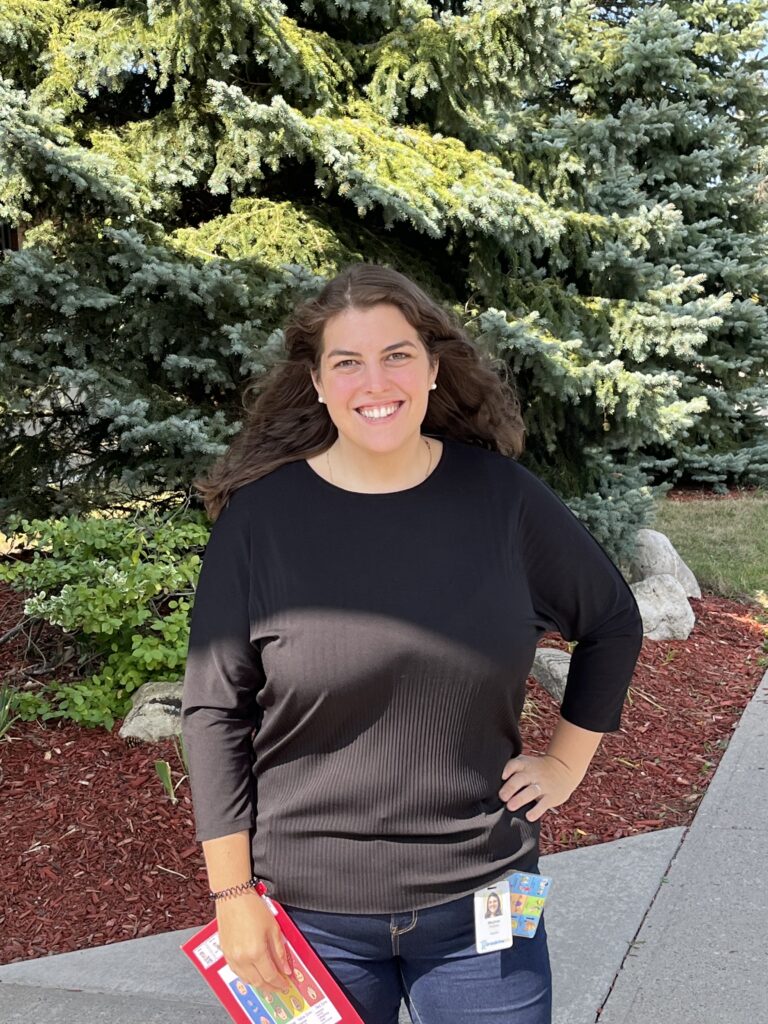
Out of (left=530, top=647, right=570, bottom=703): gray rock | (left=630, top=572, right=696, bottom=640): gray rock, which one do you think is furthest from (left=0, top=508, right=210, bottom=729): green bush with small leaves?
(left=630, top=572, right=696, bottom=640): gray rock

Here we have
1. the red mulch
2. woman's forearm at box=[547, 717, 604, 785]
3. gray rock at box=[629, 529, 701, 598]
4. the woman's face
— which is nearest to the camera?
the woman's face

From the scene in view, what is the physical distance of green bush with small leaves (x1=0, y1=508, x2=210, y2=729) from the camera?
12.5ft

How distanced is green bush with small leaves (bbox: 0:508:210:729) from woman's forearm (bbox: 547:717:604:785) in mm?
2304

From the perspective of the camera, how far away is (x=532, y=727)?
175 inches

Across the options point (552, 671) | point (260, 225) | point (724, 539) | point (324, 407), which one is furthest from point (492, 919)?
point (724, 539)

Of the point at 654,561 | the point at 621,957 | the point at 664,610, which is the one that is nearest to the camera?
the point at 621,957

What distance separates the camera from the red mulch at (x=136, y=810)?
10.0 feet

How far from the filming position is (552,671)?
4.79m

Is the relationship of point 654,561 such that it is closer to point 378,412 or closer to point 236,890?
point 378,412

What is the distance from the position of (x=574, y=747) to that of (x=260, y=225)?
12.8 feet

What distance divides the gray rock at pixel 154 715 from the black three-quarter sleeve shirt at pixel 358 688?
2.37 metres

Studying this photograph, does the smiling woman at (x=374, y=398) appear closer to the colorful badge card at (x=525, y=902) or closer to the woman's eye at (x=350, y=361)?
the woman's eye at (x=350, y=361)

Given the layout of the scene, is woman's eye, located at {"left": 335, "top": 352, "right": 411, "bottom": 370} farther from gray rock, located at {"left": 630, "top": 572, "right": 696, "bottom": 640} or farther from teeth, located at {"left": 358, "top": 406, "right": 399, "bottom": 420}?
gray rock, located at {"left": 630, "top": 572, "right": 696, "bottom": 640}

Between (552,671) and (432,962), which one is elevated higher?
(432,962)
